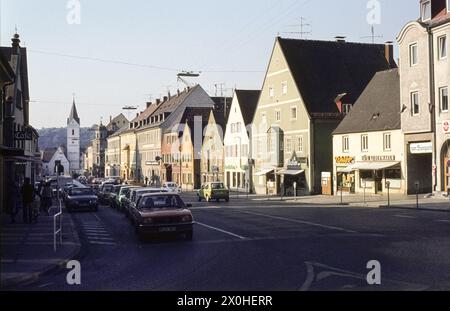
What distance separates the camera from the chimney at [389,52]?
64688 mm

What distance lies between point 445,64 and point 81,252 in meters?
29.0

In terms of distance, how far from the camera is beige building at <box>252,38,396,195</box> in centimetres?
5456

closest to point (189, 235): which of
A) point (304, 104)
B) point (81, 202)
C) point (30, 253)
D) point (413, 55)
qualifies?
point (30, 253)

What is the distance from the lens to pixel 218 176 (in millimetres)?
75312

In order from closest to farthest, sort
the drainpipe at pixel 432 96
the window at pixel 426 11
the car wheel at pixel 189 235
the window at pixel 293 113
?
Result: 1. the car wheel at pixel 189 235
2. the drainpipe at pixel 432 96
3. the window at pixel 426 11
4. the window at pixel 293 113

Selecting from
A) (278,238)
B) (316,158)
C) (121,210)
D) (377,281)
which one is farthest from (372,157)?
(377,281)

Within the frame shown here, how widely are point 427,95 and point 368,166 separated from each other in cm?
842

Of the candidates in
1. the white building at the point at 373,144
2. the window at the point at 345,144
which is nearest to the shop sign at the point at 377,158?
the white building at the point at 373,144

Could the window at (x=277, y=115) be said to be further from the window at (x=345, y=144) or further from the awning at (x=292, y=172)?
the window at (x=345, y=144)

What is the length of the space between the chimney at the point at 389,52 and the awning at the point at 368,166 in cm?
1955

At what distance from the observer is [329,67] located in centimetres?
6019

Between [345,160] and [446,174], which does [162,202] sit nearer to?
[446,174]
